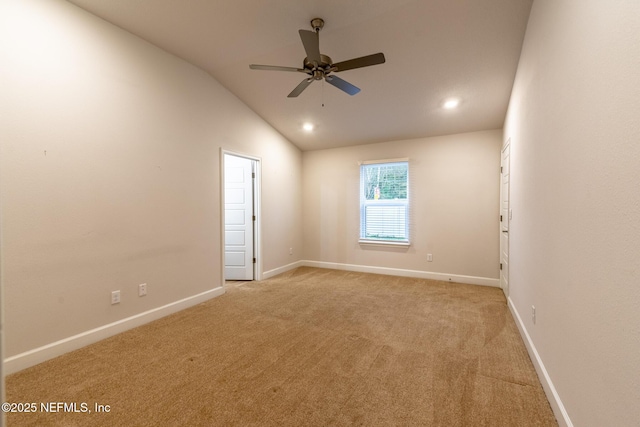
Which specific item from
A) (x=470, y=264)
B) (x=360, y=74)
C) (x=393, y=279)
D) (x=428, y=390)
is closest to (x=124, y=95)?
(x=360, y=74)

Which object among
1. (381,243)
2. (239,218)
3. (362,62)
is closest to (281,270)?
(239,218)

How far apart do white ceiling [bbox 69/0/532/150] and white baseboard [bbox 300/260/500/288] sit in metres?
2.27

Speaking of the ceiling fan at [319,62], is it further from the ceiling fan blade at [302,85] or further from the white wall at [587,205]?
the white wall at [587,205]

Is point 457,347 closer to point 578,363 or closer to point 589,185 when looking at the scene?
point 578,363

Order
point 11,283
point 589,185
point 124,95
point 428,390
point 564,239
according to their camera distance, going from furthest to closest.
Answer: point 124,95 → point 11,283 → point 428,390 → point 564,239 → point 589,185

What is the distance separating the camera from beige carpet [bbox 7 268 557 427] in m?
1.83

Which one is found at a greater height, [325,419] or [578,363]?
[578,363]

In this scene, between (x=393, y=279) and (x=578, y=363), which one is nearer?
(x=578, y=363)

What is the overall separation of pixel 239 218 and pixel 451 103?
3.51 m

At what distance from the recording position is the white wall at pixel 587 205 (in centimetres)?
116

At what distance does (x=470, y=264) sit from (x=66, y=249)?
4.94 meters

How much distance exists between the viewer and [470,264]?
466 centimetres

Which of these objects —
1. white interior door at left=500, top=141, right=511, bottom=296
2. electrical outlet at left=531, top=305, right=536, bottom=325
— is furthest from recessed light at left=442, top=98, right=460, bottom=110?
electrical outlet at left=531, top=305, right=536, bottom=325

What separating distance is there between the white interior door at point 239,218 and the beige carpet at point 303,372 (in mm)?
1375
